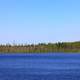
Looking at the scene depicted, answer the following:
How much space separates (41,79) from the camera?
64500 millimetres

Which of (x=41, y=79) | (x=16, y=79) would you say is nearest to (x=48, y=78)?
(x=41, y=79)

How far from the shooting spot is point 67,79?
6450 centimetres

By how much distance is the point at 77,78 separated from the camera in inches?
2608

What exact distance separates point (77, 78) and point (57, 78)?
397cm

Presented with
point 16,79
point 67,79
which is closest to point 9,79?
point 16,79

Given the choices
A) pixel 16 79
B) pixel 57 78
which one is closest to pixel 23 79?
pixel 16 79

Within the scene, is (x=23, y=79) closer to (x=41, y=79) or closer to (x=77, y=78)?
(x=41, y=79)

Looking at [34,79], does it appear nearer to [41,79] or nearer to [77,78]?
[41,79]

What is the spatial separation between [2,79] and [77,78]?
574 inches

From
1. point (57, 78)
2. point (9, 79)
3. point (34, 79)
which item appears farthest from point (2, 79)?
point (57, 78)

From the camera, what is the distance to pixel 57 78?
6719 cm

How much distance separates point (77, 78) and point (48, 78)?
568 cm

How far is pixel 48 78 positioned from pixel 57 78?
2.17 meters

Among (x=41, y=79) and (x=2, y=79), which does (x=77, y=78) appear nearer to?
(x=41, y=79)
